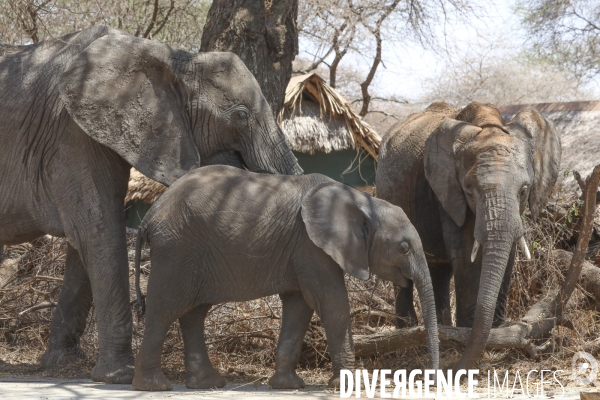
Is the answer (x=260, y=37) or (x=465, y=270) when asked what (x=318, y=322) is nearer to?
(x=465, y=270)

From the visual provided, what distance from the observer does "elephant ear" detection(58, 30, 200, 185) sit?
6.23 metres

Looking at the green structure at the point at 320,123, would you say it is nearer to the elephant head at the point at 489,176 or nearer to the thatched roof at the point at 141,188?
the thatched roof at the point at 141,188

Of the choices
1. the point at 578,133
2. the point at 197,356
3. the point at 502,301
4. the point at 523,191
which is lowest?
the point at 197,356

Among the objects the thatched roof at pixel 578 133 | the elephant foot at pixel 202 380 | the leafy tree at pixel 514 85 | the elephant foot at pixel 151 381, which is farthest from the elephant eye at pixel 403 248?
the leafy tree at pixel 514 85

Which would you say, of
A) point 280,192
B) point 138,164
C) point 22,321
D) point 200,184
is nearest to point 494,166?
point 280,192

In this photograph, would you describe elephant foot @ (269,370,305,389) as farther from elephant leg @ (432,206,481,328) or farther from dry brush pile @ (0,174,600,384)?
elephant leg @ (432,206,481,328)

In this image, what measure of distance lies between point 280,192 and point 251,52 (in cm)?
235

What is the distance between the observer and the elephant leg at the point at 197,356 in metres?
5.91

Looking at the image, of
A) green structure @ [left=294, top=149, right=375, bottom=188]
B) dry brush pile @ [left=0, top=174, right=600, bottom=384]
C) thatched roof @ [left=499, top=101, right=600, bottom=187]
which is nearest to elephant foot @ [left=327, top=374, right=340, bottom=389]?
dry brush pile @ [left=0, top=174, right=600, bottom=384]

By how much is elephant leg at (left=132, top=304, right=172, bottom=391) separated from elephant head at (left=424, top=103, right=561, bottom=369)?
1876 mm

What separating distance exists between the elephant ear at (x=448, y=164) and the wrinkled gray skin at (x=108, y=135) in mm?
1042

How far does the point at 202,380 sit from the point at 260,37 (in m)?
3.29

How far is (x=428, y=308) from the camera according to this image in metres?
5.67

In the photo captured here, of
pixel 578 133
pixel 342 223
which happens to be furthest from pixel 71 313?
pixel 578 133
